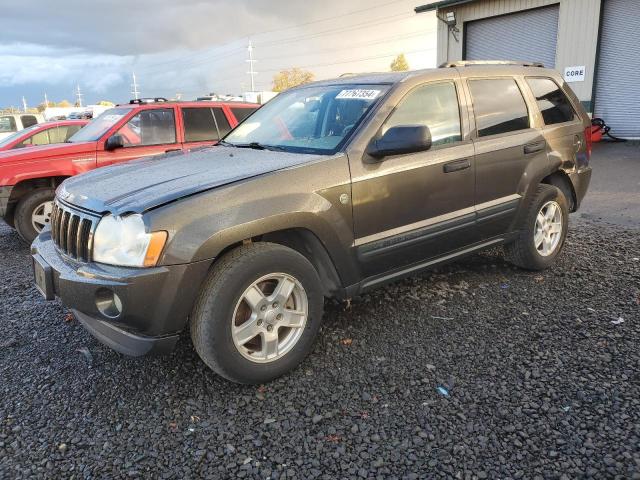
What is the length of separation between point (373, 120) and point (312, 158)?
1.73ft

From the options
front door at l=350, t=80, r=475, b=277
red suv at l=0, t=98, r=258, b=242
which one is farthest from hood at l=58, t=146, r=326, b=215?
red suv at l=0, t=98, r=258, b=242

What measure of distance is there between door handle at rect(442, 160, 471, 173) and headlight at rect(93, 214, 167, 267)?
2.09m

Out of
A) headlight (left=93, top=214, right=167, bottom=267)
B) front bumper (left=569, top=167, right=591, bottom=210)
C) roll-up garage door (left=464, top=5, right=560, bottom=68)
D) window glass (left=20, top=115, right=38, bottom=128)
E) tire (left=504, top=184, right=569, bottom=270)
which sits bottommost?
tire (left=504, top=184, right=569, bottom=270)

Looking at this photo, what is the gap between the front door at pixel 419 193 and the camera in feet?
10.9

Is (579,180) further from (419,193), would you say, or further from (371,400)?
(371,400)

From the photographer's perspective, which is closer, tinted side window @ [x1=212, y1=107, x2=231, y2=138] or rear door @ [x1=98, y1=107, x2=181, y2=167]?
rear door @ [x1=98, y1=107, x2=181, y2=167]

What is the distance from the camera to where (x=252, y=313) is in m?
2.92

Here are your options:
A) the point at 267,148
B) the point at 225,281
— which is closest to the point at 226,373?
the point at 225,281

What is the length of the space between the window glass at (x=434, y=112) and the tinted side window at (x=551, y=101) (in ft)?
3.69

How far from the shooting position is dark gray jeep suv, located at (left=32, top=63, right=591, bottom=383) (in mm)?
2643

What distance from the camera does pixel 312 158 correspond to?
126 inches

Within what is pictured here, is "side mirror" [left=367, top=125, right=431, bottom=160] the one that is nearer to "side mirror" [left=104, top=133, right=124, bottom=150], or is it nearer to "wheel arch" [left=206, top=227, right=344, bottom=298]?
"wheel arch" [left=206, top=227, right=344, bottom=298]

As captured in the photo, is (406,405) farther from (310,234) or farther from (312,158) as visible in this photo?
(312,158)

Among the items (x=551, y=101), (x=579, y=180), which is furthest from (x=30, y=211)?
(x=579, y=180)
